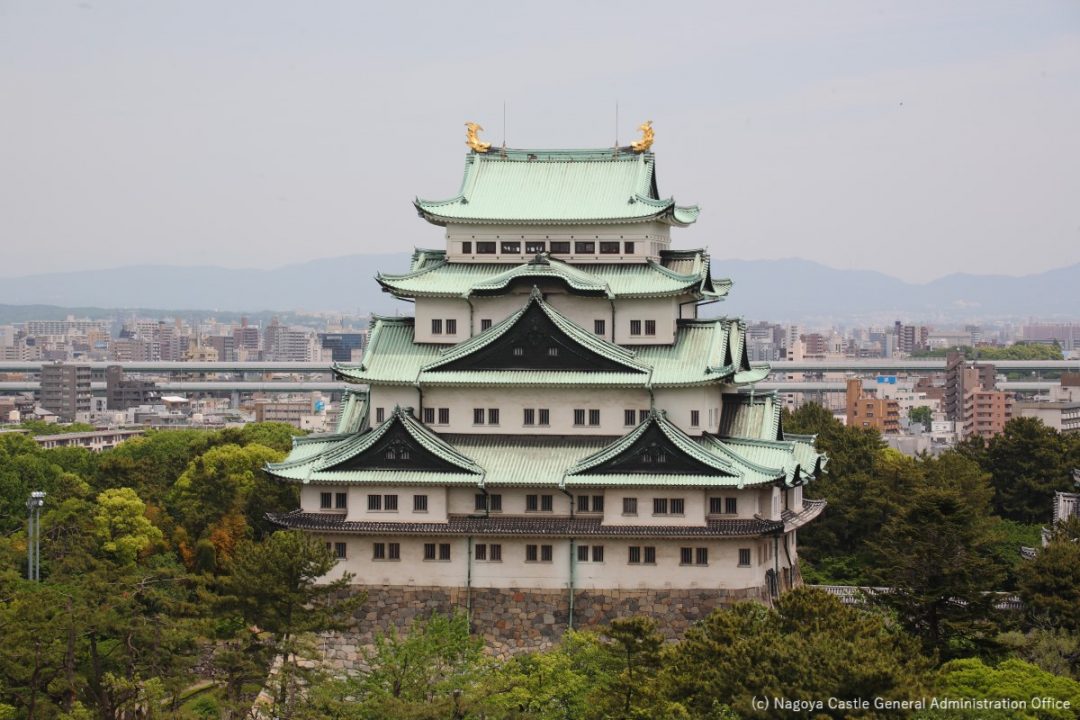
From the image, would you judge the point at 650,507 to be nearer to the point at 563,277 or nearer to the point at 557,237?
the point at 563,277

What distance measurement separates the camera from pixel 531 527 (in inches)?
2034

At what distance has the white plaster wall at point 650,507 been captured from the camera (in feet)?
168

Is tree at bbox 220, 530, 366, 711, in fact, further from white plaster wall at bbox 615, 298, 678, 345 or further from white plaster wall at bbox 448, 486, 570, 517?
white plaster wall at bbox 615, 298, 678, 345

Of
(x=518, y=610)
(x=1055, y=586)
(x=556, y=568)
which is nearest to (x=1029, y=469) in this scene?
(x=1055, y=586)

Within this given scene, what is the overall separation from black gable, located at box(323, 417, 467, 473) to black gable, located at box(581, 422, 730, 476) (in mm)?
4761

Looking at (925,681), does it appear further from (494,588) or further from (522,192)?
(522,192)

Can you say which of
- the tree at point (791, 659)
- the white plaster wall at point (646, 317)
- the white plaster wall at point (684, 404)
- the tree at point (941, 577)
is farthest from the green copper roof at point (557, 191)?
the tree at point (791, 659)

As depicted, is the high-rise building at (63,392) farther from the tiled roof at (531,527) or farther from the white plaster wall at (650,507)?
the white plaster wall at (650,507)

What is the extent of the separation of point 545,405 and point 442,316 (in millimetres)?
5062

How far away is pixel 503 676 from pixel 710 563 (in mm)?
11047

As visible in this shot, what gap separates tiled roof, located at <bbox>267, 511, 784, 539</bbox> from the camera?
50656 millimetres

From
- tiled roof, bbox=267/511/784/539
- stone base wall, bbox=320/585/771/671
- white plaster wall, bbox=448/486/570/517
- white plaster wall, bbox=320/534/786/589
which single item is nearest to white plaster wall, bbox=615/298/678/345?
white plaster wall, bbox=448/486/570/517

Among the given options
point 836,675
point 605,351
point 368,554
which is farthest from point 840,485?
point 836,675

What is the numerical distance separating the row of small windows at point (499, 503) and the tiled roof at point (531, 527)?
0.32m
